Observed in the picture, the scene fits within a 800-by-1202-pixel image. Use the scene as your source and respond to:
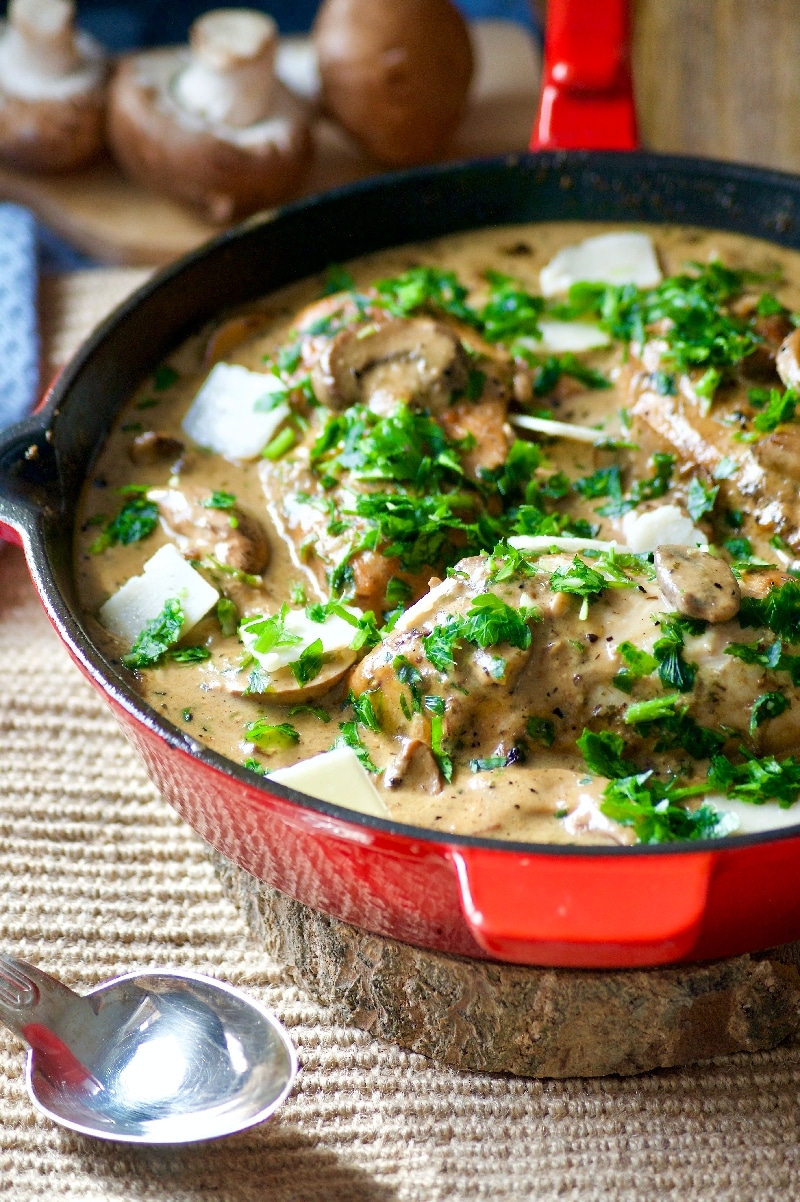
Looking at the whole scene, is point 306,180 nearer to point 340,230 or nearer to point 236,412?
point 340,230

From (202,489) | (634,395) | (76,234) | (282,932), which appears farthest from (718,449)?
(76,234)

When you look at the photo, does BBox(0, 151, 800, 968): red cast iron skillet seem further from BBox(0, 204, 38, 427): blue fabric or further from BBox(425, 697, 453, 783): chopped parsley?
BBox(0, 204, 38, 427): blue fabric

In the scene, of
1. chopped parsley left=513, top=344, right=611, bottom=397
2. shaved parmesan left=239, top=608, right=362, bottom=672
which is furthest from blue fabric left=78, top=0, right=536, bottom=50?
→ shaved parmesan left=239, top=608, right=362, bottom=672

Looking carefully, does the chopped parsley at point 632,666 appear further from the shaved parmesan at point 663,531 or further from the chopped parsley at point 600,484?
the chopped parsley at point 600,484

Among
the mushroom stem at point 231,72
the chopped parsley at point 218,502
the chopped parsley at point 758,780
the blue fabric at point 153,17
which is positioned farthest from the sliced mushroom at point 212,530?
the blue fabric at point 153,17

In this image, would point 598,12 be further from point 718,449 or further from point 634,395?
point 718,449

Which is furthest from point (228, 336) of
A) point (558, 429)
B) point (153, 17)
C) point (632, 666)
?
point (153, 17)

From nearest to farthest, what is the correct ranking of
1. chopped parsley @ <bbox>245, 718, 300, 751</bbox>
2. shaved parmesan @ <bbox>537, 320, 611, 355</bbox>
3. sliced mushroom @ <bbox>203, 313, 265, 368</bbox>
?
chopped parsley @ <bbox>245, 718, 300, 751</bbox> → shaved parmesan @ <bbox>537, 320, 611, 355</bbox> → sliced mushroom @ <bbox>203, 313, 265, 368</bbox>
